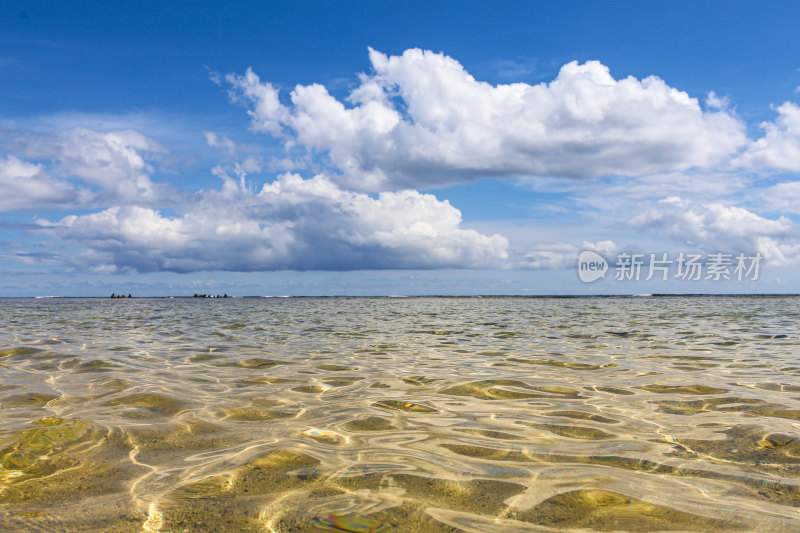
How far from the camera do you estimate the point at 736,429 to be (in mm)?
4527

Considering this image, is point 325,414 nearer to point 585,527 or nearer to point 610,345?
point 585,527

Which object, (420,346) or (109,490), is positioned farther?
(420,346)

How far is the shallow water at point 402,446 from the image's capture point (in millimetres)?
2756

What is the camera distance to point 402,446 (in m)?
4.04

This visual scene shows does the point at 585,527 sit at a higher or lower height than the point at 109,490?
higher

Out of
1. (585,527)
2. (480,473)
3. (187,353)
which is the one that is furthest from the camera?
(187,353)

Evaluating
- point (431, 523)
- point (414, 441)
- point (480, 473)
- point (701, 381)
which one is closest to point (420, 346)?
point (701, 381)

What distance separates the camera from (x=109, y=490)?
3.12 m

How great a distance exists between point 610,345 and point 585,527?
383 inches

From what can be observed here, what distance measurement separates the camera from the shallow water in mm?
2756

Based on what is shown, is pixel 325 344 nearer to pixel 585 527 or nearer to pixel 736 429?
pixel 736 429

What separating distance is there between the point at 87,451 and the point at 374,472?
2.39 m

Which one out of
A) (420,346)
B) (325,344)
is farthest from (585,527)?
(325,344)

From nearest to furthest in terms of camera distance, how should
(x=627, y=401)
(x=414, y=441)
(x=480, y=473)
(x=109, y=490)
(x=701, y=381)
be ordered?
1. (x=109, y=490)
2. (x=480, y=473)
3. (x=414, y=441)
4. (x=627, y=401)
5. (x=701, y=381)
